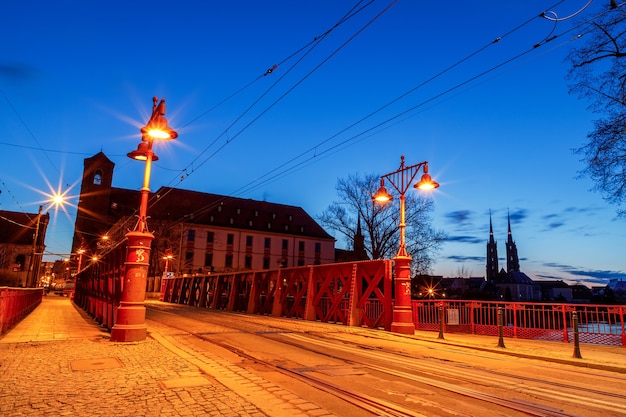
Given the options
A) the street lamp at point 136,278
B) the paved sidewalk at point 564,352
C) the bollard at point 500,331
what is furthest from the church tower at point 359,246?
the street lamp at point 136,278

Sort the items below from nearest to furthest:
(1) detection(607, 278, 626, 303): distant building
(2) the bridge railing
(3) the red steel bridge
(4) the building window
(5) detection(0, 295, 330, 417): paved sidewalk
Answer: (5) detection(0, 295, 330, 417): paved sidewalk
(2) the bridge railing
(3) the red steel bridge
(4) the building window
(1) detection(607, 278, 626, 303): distant building

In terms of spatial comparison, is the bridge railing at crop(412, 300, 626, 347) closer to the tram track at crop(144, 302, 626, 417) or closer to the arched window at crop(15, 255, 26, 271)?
the tram track at crop(144, 302, 626, 417)

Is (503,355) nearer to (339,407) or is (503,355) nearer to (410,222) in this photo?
(339,407)

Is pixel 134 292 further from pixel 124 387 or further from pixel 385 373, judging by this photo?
pixel 385 373

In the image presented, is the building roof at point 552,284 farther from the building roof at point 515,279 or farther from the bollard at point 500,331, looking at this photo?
the bollard at point 500,331

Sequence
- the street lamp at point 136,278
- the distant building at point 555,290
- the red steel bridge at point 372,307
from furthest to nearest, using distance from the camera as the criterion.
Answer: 1. the distant building at point 555,290
2. the red steel bridge at point 372,307
3. the street lamp at point 136,278

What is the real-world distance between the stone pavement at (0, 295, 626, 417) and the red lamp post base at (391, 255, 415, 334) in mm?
5279

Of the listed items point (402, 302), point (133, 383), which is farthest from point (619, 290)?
point (133, 383)

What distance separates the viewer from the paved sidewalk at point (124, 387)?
479 centimetres

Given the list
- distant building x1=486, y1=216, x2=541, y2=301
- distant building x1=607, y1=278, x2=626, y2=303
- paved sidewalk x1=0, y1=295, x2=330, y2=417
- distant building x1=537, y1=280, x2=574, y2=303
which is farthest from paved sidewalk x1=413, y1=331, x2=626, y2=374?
distant building x1=537, y1=280, x2=574, y2=303

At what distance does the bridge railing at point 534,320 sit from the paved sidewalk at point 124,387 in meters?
10.3

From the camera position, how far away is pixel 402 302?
15.4 meters

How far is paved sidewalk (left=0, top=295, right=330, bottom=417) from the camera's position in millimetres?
4793

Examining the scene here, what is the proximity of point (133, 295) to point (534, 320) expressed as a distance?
43.2 feet
